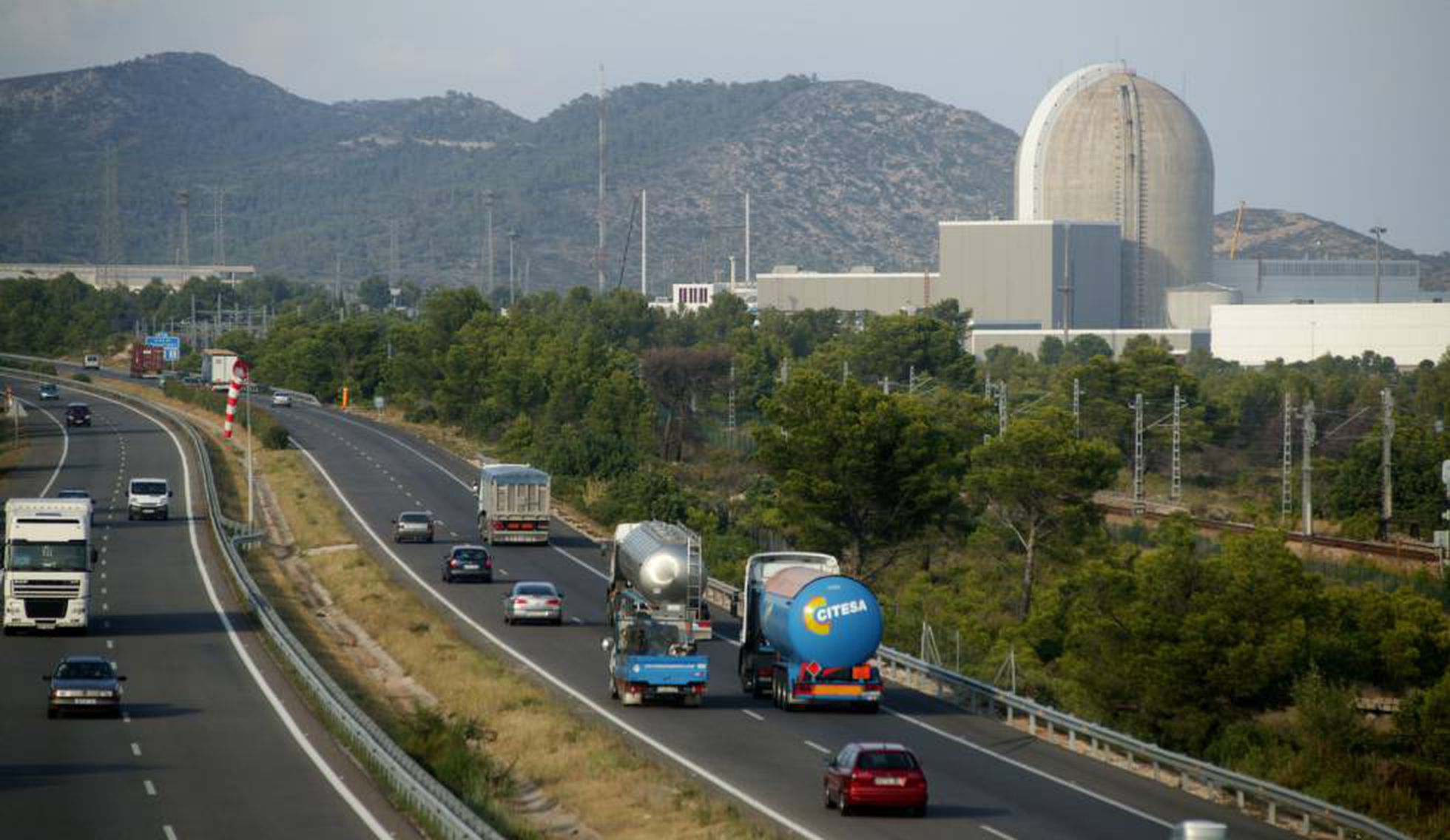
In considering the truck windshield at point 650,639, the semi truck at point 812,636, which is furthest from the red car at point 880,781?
the truck windshield at point 650,639

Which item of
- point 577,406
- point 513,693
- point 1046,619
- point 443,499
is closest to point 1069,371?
point 577,406

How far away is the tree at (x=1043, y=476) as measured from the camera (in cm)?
7775

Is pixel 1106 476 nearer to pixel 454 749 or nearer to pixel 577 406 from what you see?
pixel 454 749

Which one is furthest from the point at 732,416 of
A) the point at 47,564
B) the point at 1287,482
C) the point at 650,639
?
the point at 650,639

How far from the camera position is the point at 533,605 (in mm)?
58219

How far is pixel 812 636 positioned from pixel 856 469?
113ft

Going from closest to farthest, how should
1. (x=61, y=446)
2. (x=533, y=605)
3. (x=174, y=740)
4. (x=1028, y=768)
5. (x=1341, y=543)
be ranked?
(x=1028, y=768), (x=174, y=740), (x=533, y=605), (x=1341, y=543), (x=61, y=446)

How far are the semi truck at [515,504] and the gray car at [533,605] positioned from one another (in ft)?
62.4

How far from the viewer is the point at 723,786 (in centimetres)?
3447

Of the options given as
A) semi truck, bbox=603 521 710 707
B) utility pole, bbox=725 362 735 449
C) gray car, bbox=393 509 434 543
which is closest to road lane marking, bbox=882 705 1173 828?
semi truck, bbox=603 521 710 707

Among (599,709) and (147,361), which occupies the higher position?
(147,361)

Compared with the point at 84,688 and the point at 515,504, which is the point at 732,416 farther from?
the point at 84,688

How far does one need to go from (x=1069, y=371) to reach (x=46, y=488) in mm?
61662

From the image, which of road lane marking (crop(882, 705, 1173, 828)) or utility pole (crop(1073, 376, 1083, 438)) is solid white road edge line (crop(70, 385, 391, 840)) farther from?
utility pole (crop(1073, 376, 1083, 438))
